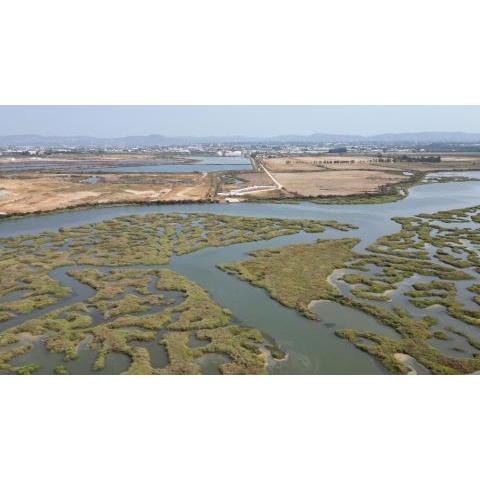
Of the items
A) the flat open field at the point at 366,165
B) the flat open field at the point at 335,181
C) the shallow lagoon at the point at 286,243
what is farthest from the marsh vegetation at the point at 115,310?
the flat open field at the point at 366,165

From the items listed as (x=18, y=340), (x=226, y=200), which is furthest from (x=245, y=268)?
(x=226, y=200)

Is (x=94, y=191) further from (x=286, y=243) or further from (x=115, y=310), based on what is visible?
(x=115, y=310)

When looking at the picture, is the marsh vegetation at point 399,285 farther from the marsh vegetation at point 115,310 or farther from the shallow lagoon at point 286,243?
the marsh vegetation at point 115,310

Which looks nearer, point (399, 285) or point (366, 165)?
point (399, 285)

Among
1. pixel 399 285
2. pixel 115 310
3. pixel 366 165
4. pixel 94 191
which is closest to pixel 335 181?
pixel 366 165

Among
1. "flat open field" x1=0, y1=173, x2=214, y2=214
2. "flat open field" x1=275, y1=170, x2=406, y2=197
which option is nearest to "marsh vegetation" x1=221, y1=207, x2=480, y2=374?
"flat open field" x1=275, y1=170, x2=406, y2=197

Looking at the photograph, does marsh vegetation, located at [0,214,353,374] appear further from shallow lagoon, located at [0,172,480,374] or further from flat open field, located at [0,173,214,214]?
flat open field, located at [0,173,214,214]
